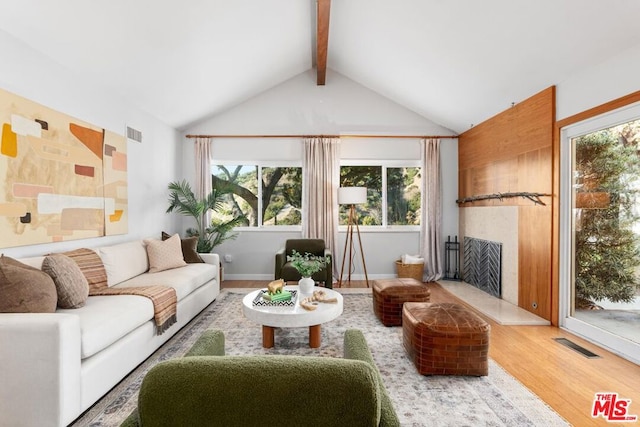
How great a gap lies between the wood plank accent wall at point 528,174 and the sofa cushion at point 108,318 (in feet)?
12.5

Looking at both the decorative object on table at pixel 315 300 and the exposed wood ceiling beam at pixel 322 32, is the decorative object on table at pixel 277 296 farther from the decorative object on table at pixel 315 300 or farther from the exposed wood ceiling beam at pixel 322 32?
the exposed wood ceiling beam at pixel 322 32

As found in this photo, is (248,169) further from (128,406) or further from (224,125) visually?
(128,406)

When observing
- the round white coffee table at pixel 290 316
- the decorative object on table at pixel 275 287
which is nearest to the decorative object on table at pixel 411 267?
the round white coffee table at pixel 290 316

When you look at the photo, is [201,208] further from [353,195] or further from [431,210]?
[431,210]

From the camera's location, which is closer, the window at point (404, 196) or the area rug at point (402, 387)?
the area rug at point (402, 387)

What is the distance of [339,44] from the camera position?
451cm

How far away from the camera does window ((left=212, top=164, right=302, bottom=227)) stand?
5.54 meters

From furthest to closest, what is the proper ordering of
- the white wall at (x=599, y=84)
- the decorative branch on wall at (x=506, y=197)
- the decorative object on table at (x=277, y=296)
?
the decorative branch on wall at (x=506, y=197), the decorative object on table at (x=277, y=296), the white wall at (x=599, y=84)

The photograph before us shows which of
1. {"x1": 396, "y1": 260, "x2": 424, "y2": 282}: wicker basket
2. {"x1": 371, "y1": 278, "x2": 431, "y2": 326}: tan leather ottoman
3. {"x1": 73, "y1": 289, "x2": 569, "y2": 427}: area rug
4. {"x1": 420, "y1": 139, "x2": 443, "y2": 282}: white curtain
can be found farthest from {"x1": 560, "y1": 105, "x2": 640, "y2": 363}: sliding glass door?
{"x1": 420, "y1": 139, "x2": 443, "y2": 282}: white curtain

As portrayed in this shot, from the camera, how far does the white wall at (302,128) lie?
546 cm

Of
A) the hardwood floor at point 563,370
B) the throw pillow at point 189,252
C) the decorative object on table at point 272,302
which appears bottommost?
the hardwood floor at point 563,370

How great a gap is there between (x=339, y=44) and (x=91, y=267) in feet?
12.9

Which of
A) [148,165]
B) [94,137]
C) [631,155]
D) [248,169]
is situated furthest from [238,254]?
[631,155]

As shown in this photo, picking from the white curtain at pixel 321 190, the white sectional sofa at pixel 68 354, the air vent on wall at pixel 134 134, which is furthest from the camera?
the white curtain at pixel 321 190
